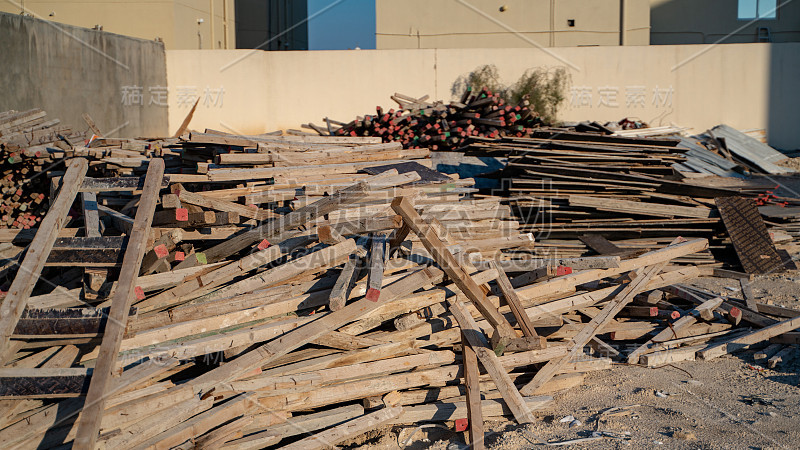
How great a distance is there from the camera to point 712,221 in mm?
9172

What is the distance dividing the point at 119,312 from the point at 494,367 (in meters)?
2.85

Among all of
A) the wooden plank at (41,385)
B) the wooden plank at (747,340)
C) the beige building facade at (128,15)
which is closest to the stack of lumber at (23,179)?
the wooden plank at (41,385)

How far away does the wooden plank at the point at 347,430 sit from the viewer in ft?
14.8

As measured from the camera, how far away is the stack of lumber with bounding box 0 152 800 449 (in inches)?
170

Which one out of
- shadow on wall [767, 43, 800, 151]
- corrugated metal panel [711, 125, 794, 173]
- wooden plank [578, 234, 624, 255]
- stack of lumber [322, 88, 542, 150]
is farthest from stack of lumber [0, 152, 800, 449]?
shadow on wall [767, 43, 800, 151]

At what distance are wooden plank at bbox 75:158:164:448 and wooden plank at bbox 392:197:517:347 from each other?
2031 millimetres

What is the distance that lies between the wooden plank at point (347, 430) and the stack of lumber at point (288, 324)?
0.01m

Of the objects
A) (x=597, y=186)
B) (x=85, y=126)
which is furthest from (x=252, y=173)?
(x=85, y=126)

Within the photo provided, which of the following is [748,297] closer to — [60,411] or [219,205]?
[219,205]

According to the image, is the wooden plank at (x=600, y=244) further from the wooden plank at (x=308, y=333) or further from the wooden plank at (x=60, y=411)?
the wooden plank at (x=60, y=411)

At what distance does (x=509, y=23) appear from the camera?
21281 millimetres

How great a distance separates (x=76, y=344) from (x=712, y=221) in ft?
27.3

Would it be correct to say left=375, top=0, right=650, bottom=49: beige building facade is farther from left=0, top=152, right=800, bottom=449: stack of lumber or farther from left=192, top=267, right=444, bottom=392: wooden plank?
left=192, top=267, right=444, bottom=392: wooden plank

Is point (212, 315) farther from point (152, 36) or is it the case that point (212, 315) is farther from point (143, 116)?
point (152, 36)
